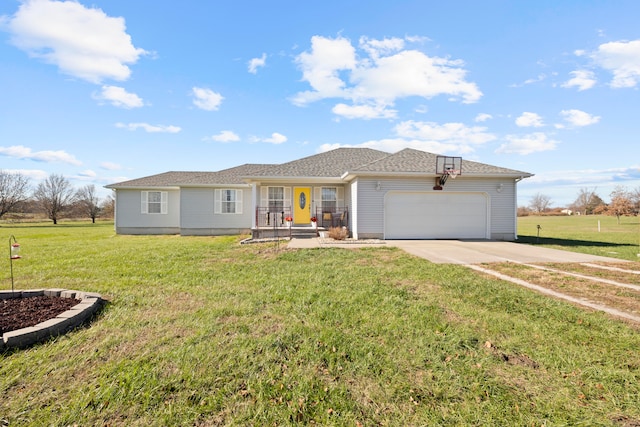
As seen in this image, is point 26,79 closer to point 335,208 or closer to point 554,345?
point 335,208

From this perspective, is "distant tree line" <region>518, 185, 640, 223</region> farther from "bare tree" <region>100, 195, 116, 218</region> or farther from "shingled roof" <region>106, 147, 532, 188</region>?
"bare tree" <region>100, 195, 116, 218</region>

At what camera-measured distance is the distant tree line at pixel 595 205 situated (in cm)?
2878

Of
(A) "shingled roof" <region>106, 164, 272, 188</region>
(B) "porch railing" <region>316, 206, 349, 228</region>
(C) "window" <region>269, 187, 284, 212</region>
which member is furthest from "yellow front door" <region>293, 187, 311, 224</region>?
(A) "shingled roof" <region>106, 164, 272, 188</region>

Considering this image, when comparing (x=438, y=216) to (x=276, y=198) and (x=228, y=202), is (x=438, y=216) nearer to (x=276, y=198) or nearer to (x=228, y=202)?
(x=276, y=198)

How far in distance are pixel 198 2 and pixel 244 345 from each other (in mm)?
10274

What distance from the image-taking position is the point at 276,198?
15453 millimetres

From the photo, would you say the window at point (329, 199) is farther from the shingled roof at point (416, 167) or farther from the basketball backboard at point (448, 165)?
the basketball backboard at point (448, 165)

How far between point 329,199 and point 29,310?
1252 cm

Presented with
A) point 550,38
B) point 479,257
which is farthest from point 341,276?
point 550,38

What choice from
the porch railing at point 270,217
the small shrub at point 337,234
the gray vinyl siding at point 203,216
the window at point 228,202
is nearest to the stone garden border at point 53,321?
the small shrub at point 337,234

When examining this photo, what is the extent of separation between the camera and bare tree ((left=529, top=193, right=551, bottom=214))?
59.2 metres

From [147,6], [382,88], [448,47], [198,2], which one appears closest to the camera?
[147,6]

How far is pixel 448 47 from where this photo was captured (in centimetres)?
1058

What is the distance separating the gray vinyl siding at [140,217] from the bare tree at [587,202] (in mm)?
60351
